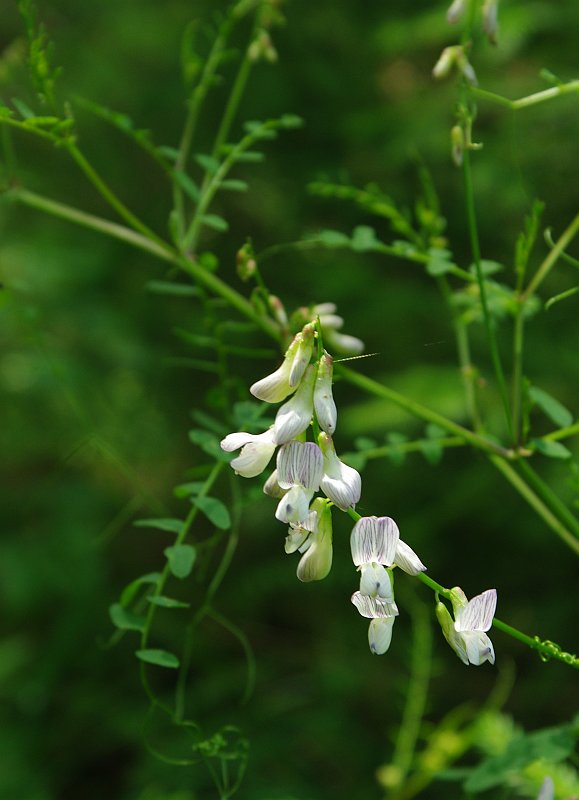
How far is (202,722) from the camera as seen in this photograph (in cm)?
215

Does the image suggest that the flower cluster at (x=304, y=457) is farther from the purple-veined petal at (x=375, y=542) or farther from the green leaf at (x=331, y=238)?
the green leaf at (x=331, y=238)

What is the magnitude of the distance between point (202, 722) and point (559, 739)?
5.04ft

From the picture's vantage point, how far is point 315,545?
0.51 metres

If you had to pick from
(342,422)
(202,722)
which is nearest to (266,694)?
(202,722)

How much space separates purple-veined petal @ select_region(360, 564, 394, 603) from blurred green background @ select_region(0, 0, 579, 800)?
1.34 metres

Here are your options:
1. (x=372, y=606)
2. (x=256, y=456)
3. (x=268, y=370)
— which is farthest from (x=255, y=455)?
(x=268, y=370)

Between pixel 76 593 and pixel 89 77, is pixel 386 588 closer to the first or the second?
pixel 76 593

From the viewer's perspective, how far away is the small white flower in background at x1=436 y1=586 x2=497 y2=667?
1.62 ft

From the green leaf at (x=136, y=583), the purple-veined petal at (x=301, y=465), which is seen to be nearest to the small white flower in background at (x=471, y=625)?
the purple-veined petal at (x=301, y=465)

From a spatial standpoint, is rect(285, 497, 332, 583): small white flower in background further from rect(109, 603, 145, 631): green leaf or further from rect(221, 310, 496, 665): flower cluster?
rect(109, 603, 145, 631): green leaf

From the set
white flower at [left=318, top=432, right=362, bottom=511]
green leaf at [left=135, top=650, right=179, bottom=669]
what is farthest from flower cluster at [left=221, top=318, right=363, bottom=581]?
green leaf at [left=135, top=650, right=179, bottom=669]

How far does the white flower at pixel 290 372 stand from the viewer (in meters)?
0.51

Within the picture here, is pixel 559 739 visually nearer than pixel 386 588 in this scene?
No

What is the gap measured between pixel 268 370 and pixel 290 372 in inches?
66.8
